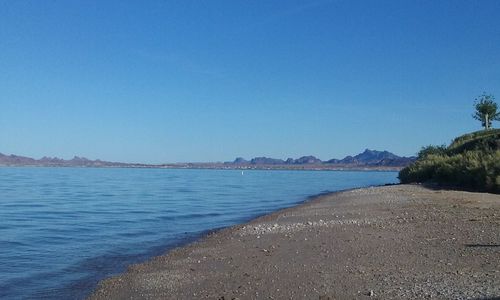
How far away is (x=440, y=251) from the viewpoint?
1078 centimetres

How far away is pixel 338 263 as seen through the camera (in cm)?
1031

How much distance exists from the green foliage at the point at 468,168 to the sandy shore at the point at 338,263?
32.9ft

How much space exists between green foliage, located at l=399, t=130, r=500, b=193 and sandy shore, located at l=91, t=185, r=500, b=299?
10.0 meters

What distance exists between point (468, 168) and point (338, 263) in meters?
20.5

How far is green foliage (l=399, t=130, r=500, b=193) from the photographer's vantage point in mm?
26047

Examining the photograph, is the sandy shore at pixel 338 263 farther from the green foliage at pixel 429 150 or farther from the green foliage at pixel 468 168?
the green foliage at pixel 429 150

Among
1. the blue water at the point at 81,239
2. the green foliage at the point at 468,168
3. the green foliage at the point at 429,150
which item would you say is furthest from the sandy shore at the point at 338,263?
the green foliage at the point at 429,150

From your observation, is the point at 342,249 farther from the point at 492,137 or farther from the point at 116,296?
the point at 492,137

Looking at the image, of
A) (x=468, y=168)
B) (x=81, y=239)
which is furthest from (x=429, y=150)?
(x=81, y=239)

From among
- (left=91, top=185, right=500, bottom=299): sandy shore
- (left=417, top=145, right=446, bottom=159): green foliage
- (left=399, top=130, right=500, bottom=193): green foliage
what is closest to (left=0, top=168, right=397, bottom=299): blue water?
(left=91, top=185, right=500, bottom=299): sandy shore

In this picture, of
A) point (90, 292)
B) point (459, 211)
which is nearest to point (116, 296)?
point (90, 292)

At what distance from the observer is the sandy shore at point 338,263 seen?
835 centimetres

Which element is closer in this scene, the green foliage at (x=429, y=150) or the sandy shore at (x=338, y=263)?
the sandy shore at (x=338, y=263)

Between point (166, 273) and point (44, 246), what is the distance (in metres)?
7.60
